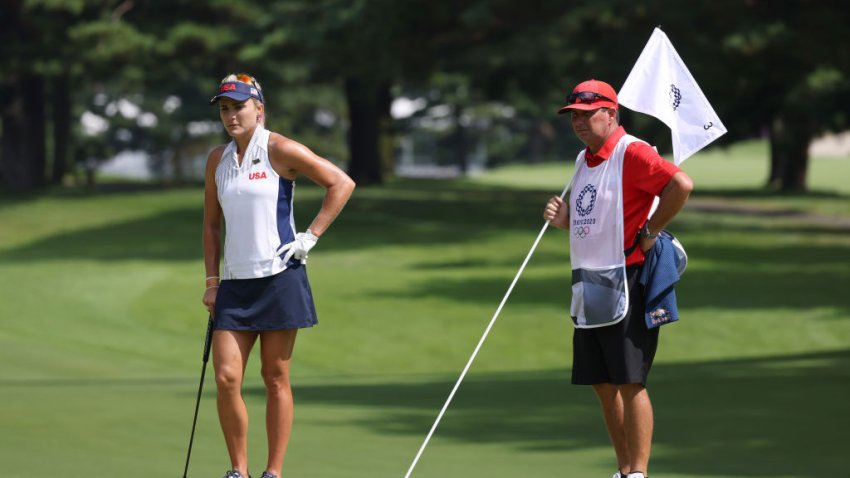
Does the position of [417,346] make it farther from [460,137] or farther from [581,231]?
[460,137]

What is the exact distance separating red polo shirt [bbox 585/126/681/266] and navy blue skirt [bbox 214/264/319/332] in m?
1.40

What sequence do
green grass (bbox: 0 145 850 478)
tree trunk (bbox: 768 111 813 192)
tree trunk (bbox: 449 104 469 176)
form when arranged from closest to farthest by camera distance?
green grass (bbox: 0 145 850 478)
tree trunk (bbox: 768 111 813 192)
tree trunk (bbox: 449 104 469 176)

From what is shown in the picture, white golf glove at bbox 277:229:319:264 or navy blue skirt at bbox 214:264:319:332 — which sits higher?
white golf glove at bbox 277:229:319:264

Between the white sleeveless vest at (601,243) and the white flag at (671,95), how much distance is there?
1.82 feet

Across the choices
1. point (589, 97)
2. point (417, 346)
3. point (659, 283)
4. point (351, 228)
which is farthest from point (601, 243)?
point (351, 228)

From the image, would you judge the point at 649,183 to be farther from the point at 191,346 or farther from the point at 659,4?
the point at 659,4

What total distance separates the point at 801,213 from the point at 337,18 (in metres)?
14.9

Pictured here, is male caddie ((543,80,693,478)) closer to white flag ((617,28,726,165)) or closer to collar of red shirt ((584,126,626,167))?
collar of red shirt ((584,126,626,167))

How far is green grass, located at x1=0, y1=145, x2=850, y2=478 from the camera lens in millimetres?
9352

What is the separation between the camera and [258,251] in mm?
7043

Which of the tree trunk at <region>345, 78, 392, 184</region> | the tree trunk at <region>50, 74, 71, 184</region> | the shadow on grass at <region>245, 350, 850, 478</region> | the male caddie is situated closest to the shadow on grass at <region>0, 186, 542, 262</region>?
the tree trunk at <region>345, 78, 392, 184</region>

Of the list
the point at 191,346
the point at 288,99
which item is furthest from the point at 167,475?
the point at 288,99

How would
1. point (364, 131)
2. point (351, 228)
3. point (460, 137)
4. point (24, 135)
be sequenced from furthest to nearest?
1. point (460, 137)
2. point (364, 131)
3. point (24, 135)
4. point (351, 228)

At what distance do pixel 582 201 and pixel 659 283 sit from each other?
48 centimetres
